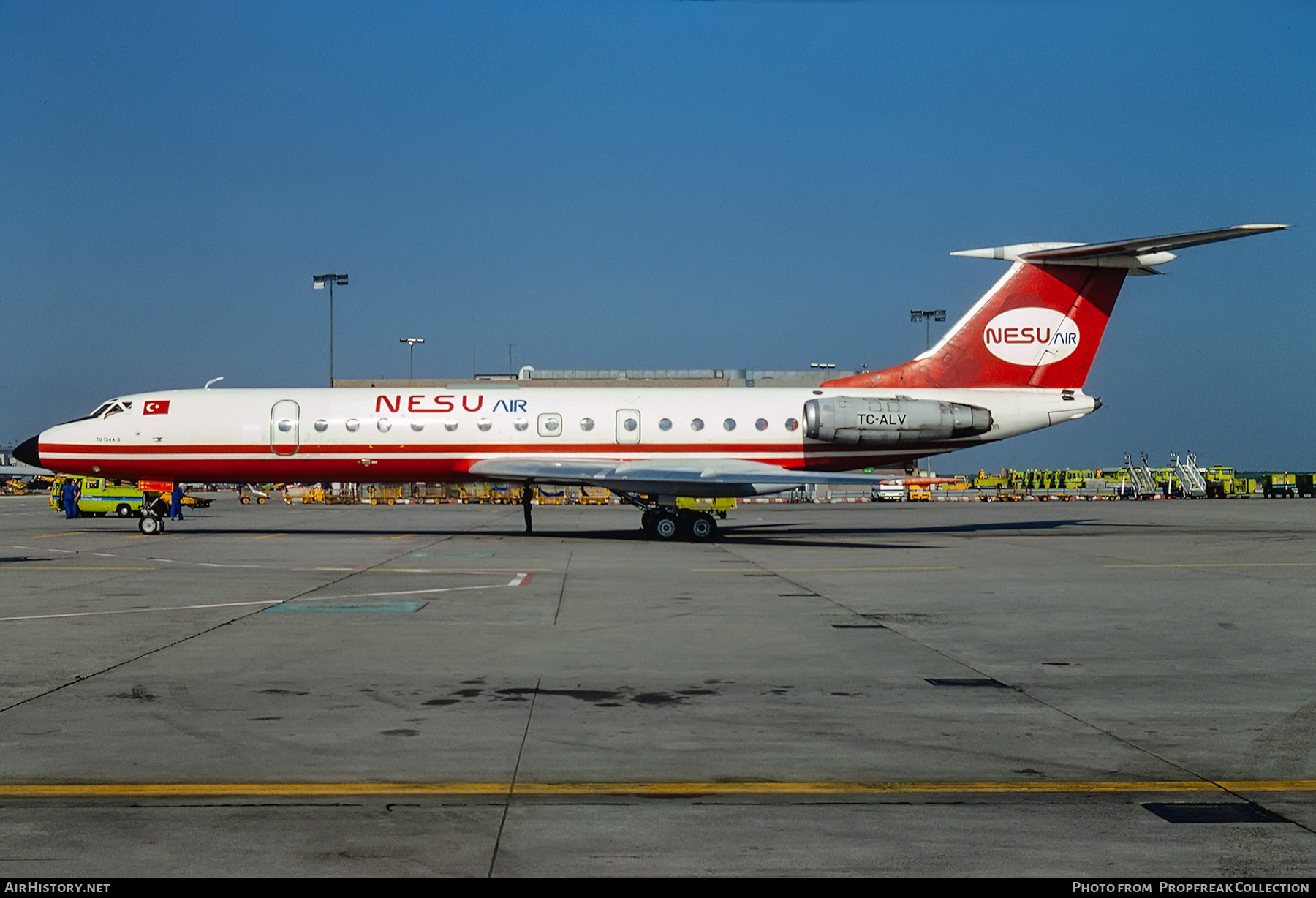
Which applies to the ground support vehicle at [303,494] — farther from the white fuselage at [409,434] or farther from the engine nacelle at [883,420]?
the engine nacelle at [883,420]

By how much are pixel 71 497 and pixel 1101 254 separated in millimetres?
36923

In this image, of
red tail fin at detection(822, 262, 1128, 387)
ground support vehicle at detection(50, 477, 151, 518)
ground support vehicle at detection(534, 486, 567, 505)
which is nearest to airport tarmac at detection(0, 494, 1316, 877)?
red tail fin at detection(822, 262, 1128, 387)

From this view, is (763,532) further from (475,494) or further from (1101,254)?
(475,494)

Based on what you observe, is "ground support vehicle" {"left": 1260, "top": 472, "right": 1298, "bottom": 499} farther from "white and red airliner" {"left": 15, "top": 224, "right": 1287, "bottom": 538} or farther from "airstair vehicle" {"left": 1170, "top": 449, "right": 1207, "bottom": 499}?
"white and red airliner" {"left": 15, "top": 224, "right": 1287, "bottom": 538}

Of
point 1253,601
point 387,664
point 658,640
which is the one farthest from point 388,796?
point 1253,601

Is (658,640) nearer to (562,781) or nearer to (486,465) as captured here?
(562,781)

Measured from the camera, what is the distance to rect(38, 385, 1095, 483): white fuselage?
1127 inches

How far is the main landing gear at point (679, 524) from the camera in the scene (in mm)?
27969

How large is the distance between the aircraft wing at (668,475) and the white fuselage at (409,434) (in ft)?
1.06

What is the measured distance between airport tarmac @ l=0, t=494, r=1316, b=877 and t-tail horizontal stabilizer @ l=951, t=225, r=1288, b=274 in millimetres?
11623

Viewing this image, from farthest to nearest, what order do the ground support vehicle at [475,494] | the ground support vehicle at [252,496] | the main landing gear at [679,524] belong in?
the ground support vehicle at [475,494]
the ground support vehicle at [252,496]
the main landing gear at [679,524]

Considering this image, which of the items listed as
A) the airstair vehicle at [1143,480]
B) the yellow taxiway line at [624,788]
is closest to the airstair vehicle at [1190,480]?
the airstair vehicle at [1143,480]

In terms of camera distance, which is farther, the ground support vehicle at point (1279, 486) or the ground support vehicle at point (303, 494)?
the ground support vehicle at point (1279, 486)

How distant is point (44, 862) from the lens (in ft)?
16.4
